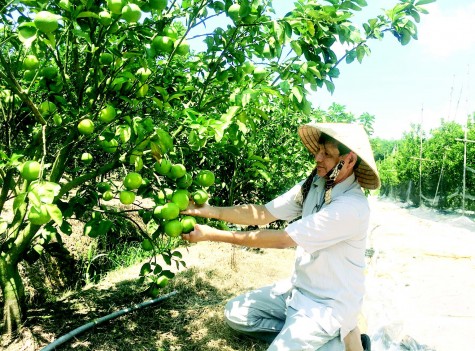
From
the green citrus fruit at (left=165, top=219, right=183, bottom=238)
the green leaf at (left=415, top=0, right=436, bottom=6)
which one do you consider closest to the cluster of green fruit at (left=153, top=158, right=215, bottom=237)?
the green citrus fruit at (left=165, top=219, right=183, bottom=238)

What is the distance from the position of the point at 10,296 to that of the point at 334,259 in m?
2.01

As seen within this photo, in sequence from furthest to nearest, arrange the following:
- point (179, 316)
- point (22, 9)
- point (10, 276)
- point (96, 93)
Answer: point (179, 316) → point (10, 276) → point (22, 9) → point (96, 93)

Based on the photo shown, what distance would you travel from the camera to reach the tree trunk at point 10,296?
7.84 ft

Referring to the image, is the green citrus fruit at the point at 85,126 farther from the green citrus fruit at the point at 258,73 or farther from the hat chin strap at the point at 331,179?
the hat chin strap at the point at 331,179

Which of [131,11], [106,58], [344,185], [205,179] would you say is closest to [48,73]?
[106,58]

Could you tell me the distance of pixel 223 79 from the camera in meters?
2.22

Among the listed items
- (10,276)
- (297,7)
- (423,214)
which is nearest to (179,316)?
(10,276)

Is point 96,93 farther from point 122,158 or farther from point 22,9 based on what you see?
point 22,9

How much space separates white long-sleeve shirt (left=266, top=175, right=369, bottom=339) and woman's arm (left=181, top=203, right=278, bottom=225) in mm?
426

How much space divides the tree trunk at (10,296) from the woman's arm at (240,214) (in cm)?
120

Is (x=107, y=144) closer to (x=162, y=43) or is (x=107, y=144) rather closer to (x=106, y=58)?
(x=106, y=58)

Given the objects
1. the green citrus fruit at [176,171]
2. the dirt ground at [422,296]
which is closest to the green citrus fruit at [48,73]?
the green citrus fruit at [176,171]

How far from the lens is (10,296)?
8.15 feet

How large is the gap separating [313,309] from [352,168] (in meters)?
0.84
